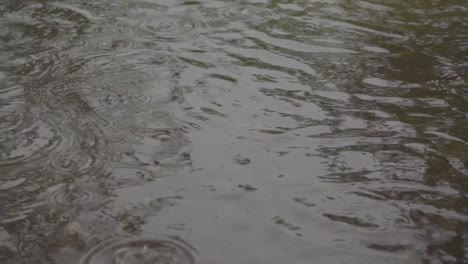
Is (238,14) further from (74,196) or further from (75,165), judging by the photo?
(74,196)

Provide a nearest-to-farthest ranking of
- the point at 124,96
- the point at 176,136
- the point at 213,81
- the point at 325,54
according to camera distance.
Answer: the point at 176,136 → the point at 124,96 → the point at 213,81 → the point at 325,54

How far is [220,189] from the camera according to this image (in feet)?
11.8

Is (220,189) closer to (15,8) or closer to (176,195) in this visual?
(176,195)

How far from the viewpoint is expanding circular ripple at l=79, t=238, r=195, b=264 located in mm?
2961

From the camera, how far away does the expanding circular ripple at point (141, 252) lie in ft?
9.71

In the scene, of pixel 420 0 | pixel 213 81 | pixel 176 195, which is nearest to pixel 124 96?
pixel 213 81

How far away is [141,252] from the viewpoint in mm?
3029

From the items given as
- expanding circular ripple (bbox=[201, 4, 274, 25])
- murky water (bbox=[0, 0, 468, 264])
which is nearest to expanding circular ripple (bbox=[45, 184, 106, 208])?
murky water (bbox=[0, 0, 468, 264])

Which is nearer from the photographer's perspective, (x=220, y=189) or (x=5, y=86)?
(x=220, y=189)

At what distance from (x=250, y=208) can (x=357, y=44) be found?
3.00 m

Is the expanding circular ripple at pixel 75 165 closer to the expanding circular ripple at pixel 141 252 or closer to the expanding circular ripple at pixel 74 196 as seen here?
the expanding circular ripple at pixel 74 196

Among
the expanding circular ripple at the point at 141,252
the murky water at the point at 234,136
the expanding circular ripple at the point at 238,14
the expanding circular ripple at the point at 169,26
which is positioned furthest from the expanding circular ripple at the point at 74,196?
the expanding circular ripple at the point at 238,14

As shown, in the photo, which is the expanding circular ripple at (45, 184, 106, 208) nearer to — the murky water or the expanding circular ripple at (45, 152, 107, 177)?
the murky water

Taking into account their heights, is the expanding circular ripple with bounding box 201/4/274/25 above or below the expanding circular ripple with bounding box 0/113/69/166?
above
